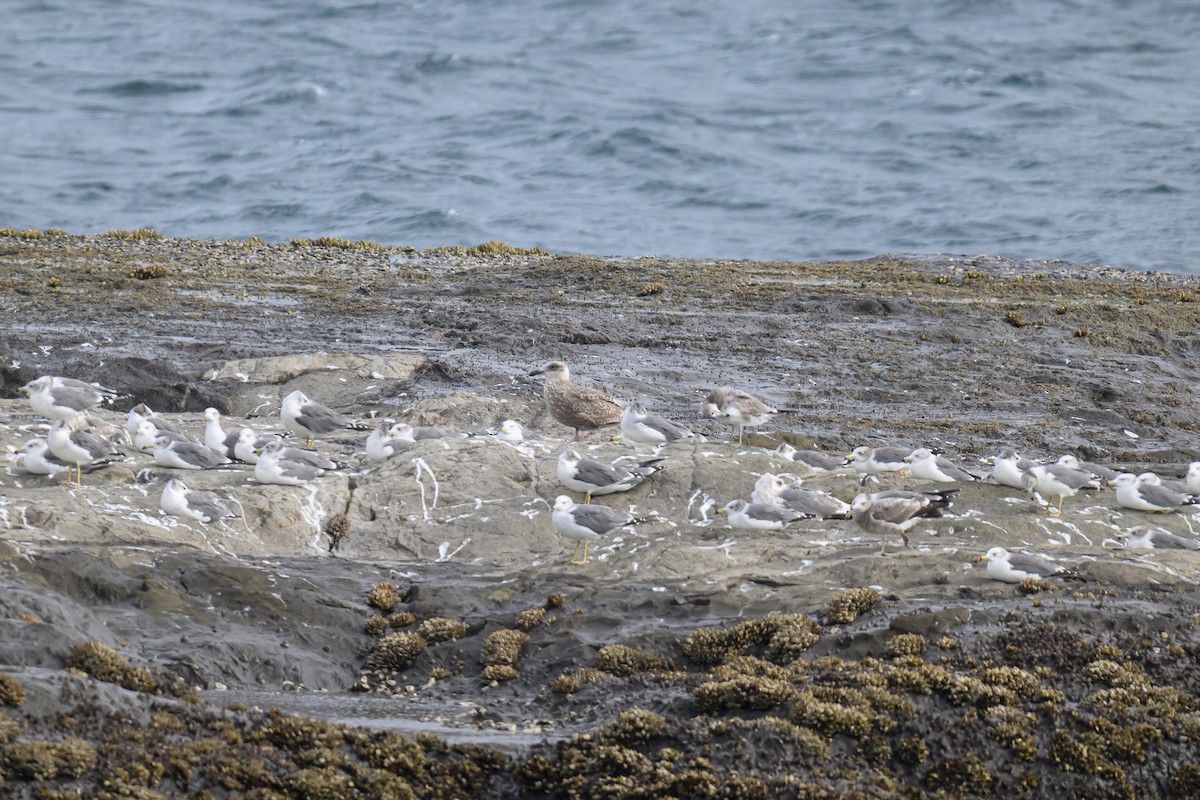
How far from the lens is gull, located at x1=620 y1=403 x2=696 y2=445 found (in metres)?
19.4

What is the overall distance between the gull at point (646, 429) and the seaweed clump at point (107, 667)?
8925 millimetres

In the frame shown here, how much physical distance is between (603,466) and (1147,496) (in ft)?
23.0

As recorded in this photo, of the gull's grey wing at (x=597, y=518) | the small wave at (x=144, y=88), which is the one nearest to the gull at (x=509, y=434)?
the gull's grey wing at (x=597, y=518)

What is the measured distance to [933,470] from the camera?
1783cm

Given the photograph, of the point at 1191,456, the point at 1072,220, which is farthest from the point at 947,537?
the point at 1072,220

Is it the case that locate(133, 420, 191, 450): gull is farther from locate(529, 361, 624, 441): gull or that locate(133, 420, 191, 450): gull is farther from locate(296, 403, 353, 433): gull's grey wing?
locate(529, 361, 624, 441): gull

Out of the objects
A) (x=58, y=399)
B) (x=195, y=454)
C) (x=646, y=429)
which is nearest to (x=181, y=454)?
(x=195, y=454)

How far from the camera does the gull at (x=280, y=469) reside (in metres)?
17.1

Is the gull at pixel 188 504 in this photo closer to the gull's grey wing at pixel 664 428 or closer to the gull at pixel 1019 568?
the gull's grey wing at pixel 664 428

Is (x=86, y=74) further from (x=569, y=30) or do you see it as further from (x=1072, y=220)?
(x=1072, y=220)

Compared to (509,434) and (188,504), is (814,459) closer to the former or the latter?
(509,434)

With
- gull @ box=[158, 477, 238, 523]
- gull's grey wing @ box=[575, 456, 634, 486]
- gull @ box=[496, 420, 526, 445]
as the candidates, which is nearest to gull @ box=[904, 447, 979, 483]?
gull's grey wing @ box=[575, 456, 634, 486]

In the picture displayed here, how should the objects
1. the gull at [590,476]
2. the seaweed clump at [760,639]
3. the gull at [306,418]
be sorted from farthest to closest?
the gull at [306,418] < the gull at [590,476] < the seaweed clump at [760,639]

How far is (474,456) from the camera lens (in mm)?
18141
